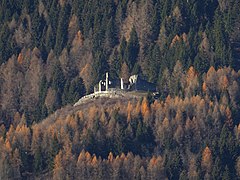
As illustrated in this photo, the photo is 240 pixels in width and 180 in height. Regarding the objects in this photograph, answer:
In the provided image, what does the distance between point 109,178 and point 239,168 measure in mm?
10758

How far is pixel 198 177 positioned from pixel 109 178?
22.9ft

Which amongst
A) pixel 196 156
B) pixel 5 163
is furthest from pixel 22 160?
pixel 196 156

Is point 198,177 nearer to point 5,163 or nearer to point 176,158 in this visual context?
point 176,158

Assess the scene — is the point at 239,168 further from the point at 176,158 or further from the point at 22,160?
the point at 22,160

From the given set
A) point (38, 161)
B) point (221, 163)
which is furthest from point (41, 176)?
point (221, 163)

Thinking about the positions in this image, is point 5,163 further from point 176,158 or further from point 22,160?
point 176,158

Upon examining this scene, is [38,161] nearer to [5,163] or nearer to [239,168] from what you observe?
[5,163]

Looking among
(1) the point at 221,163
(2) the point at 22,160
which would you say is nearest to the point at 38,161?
(2) the point at 22,160

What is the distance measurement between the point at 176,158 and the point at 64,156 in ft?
29.2

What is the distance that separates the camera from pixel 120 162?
196625 mm

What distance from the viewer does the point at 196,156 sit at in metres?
198

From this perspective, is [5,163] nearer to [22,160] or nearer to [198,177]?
[22,160]

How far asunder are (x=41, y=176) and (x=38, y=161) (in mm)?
1998

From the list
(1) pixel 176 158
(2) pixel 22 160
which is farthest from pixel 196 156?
(2) pixel 22 160
